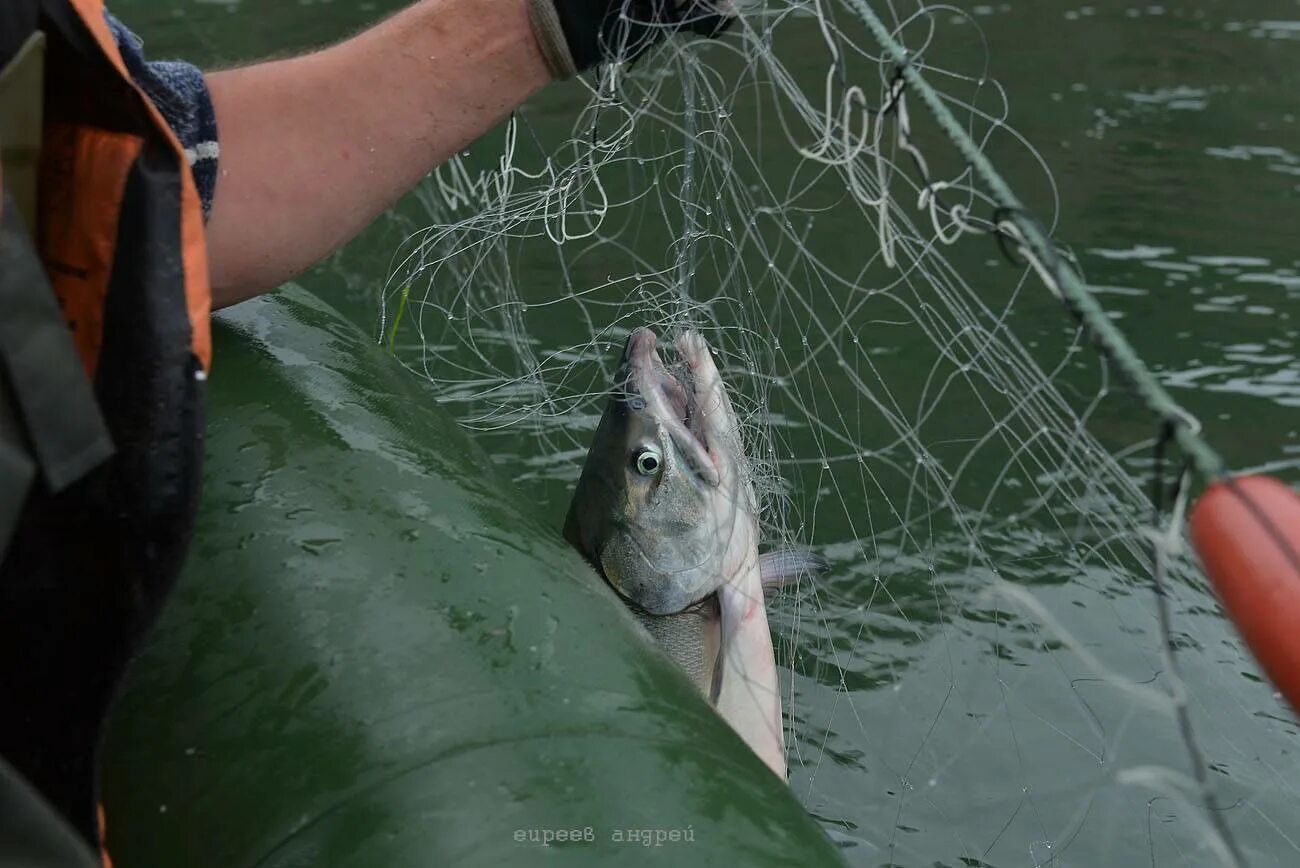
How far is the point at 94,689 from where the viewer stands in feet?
4.51

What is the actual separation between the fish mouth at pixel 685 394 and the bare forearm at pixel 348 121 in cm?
57

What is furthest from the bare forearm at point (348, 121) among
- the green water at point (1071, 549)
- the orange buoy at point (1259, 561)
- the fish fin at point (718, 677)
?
the orange buoy at point (1259, 561)

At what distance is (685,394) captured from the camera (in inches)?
102

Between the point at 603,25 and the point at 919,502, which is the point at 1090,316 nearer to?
the point at 603,25

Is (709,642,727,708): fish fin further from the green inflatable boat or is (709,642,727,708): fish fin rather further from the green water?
the green inflatable boat

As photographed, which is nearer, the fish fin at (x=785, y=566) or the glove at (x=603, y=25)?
the glove at (x=603, y=25)

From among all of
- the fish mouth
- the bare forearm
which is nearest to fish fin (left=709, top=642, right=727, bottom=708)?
the fish mouth

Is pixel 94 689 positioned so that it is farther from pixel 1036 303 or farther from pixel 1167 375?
pixel 1036 303

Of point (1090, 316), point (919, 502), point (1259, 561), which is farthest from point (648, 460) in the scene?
point (919, 502)

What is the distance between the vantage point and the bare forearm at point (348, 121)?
2020mm

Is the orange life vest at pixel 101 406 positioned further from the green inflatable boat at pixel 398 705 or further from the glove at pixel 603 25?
the glove at pixel 603 25

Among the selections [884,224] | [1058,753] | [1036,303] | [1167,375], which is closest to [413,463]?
[884,224]

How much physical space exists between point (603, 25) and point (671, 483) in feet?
2.74

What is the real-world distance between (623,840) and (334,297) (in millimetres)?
4947
